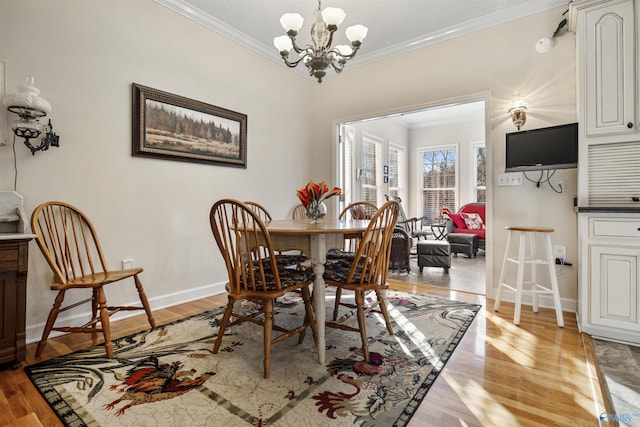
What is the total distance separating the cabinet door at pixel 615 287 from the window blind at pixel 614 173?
1.27 ft

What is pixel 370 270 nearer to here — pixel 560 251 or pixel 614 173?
pixel 614 173

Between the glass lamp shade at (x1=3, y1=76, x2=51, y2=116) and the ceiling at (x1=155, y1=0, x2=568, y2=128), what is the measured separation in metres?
1.44

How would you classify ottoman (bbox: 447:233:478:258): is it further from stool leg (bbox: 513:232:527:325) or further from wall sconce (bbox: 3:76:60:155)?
wall sconce (bbox: 3:76:60:155)

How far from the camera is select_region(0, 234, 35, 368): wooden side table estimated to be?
5.53ft

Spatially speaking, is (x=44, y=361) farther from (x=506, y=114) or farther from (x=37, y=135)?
(x=506, y=114)

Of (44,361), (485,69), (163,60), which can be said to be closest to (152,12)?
(163,60)

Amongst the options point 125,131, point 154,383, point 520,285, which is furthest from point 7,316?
point 520,285

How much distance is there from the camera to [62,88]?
7.24 feet

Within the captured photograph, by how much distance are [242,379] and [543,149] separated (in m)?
2.91

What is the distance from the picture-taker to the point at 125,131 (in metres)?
2.54

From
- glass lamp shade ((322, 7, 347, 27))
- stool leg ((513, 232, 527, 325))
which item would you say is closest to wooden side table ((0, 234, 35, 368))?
glass lamp shade ((322, 7, 347, 27))

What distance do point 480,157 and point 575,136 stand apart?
492cm

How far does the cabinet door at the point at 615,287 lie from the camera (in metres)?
1.99

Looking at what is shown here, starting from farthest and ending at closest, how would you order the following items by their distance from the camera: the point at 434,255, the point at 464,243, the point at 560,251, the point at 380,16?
1. the point at 464,243
2. the point at 434,255
3. the point at 380,16
4. the point at 560,251
